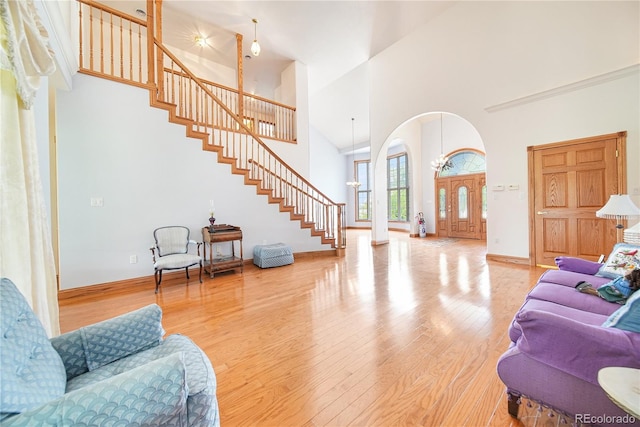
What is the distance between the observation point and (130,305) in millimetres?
3105

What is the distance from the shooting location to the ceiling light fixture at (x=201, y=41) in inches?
233

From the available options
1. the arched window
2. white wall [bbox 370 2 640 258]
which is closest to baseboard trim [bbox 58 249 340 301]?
white wall [bbox 370 2 640 258]

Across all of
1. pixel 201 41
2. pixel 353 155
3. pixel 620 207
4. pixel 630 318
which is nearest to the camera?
pixel 630 318

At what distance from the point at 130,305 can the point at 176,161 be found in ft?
7.61

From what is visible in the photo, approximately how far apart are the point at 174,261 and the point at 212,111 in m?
2.96

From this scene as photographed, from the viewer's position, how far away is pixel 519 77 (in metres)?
4.54

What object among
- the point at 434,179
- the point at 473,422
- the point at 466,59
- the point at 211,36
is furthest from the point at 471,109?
the point at 211,36

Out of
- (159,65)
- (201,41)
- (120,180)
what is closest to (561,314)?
(120,180)

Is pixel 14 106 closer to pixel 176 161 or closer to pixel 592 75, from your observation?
pixel 176 161

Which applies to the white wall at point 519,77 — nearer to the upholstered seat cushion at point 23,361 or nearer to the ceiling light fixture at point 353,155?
the ceiling light fixture at point 353,155

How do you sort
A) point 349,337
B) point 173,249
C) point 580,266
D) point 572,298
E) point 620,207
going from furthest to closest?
point 173,249, point 620,207, point 580,266, point 349,337, point 572,298

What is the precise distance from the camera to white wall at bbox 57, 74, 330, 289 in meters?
3.40

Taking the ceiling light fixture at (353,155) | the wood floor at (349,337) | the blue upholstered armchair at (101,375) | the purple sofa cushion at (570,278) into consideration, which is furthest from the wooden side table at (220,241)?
the ceiling light fixture at (353,155)

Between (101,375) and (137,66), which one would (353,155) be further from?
(101,375)
